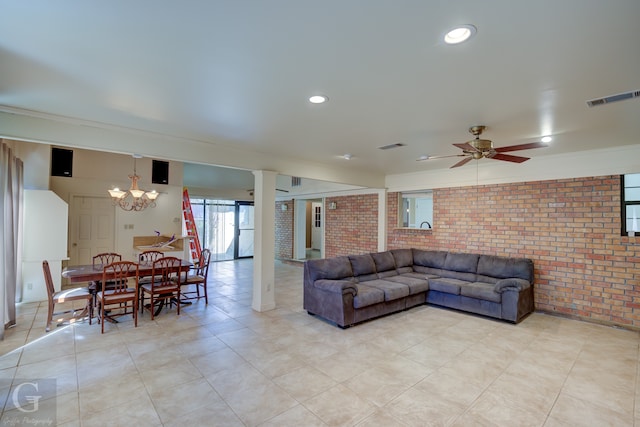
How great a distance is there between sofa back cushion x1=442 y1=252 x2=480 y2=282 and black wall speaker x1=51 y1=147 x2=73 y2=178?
7.62m

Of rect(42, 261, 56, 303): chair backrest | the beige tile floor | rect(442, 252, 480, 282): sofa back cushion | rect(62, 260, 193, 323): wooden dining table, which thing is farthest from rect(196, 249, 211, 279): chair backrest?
rect(442, 252, 480, 282): sofa back cushion

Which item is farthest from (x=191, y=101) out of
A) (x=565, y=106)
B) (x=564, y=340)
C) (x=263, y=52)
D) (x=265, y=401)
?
(x=564, y=340)

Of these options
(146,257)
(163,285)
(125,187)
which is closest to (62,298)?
(163,285)

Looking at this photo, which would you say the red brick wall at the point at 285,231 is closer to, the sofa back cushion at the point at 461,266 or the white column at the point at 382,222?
the white column at the point at 382,222

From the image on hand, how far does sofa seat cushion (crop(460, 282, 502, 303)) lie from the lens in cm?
449

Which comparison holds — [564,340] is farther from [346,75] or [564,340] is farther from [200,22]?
[200,22]

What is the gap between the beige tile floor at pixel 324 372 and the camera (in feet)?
7.68

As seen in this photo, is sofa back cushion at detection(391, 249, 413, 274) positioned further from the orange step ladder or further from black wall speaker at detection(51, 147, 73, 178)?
black wall speaker at detection(51, 147, 73, 178)

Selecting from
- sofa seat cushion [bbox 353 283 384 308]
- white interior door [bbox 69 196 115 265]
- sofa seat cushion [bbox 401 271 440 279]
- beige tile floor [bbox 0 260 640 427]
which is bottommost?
beige tile floor [bbox 0 260 640 427]

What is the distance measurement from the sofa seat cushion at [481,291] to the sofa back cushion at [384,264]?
4.31 feet

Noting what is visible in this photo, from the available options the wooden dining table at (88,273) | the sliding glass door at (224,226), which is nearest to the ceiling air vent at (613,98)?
the wooden dining table at (88,273)

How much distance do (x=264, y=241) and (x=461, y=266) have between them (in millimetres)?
3536

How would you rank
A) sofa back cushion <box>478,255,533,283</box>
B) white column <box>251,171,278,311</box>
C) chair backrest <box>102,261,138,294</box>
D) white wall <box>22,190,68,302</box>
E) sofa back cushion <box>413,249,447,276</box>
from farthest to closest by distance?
sofa back cushion <box>413,249,447,276</box>, white wall <box>22,190,68,302</box>, white column <box>251,171,278,311</box>, sofa back cushion <box>478,255,533,283</box>, chair backrest <box>102,261,138,294</box>

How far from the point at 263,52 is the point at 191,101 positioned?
116 cm
